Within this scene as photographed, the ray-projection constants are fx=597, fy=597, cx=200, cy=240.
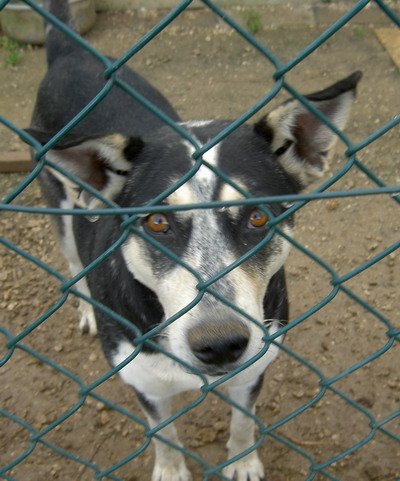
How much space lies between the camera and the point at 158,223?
6.57 ft

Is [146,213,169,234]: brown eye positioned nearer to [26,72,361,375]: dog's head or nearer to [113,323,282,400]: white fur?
[26,72,361,375]: dog's head

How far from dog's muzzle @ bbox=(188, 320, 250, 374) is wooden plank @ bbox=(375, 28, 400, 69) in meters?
4.41

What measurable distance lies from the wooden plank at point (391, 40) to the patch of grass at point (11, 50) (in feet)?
11.4

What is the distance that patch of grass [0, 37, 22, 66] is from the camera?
222 inches

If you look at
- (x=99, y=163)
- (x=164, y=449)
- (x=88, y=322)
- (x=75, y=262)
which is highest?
(x=99, y=163)

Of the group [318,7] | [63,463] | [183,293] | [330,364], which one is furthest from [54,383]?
[318,7]

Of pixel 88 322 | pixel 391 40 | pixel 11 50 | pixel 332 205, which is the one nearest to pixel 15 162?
pixel 88 322

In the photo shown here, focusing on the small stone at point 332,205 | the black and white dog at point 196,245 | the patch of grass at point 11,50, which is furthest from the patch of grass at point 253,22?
the black and white dog at point 196,245

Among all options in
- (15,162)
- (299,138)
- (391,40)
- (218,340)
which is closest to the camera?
(218,340)

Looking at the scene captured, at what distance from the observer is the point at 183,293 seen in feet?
5.98

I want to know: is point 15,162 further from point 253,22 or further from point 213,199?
point 213,199

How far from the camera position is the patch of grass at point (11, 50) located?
5637 millimetres

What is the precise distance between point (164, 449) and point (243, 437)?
376mm

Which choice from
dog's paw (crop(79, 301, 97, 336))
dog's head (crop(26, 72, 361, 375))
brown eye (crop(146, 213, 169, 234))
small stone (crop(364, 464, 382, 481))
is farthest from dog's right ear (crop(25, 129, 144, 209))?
small stone (crop(364, 464, 382, 481))
